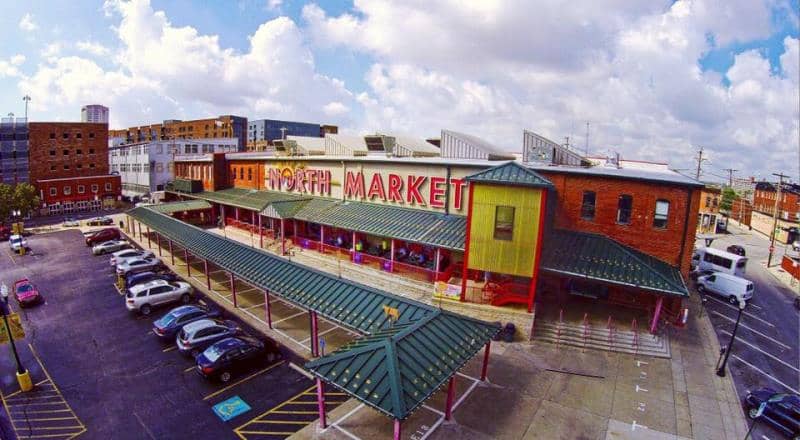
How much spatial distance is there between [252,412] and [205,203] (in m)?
41.8

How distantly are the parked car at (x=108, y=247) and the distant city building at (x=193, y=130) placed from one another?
85.2 meters

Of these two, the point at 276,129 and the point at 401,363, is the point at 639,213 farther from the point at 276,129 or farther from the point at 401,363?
the point at 276,129

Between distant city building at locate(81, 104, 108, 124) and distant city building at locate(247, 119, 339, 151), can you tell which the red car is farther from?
distant city building at locate(81, 104, 108, 124)

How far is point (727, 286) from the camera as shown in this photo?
3178cm

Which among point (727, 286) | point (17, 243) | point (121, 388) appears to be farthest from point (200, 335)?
point (17, 243)

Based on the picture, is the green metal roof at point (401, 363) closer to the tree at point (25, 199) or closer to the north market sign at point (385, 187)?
the north market sign at point (385, 187)

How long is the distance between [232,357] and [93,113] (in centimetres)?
15597

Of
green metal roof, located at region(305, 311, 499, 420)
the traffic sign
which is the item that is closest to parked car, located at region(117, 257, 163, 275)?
the traffic sign

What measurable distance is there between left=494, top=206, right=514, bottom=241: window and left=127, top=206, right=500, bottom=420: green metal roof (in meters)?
6.69

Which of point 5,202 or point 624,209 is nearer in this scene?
point 624,209

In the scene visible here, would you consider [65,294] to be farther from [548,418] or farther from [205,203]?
[548,418]

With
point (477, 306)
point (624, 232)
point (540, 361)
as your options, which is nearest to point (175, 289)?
point (477, 306)

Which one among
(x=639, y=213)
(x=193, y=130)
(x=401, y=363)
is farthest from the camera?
(x=193, y=130)

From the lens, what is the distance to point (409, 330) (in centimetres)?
1465
